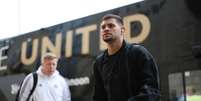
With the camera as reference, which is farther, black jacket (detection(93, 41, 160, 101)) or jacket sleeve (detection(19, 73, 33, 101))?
jacket sleeve (detection(19, 73, 33, 101))

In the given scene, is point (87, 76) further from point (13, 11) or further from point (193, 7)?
point (13, 11)

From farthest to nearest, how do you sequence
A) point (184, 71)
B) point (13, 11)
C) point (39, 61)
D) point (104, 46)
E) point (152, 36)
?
point (13, 11), point (39, 61), point (104, 46), point (152, 36), point (184, 71)

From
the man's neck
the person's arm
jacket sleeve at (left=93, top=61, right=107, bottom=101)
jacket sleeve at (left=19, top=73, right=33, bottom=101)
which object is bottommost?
the person's arm

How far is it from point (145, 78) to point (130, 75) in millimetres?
108

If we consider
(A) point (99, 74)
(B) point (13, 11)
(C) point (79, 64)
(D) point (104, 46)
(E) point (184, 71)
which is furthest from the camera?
(B) point (13, 11)

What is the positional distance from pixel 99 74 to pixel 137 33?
1.35 meters

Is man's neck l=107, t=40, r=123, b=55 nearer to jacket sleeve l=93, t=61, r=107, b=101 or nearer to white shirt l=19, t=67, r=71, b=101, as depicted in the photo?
jacket sleeve l=93, t=61, r=107, b=101

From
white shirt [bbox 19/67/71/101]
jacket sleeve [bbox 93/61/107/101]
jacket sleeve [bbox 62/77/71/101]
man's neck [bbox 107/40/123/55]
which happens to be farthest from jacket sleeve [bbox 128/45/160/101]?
jacket sleeve [bbox 62/77/71/101]

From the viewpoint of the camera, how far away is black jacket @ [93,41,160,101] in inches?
89.1

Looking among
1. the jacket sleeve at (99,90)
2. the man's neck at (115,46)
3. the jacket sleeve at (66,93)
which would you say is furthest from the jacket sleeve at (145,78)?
the jacket sleeve at (66,93)

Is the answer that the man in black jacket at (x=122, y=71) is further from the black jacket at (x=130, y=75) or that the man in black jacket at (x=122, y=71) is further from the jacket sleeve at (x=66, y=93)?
the jacket sleeve at (x=66, y=93)

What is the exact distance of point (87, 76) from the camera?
4293 millimetres

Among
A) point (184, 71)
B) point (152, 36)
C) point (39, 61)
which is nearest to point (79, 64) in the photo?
point (39, 61)

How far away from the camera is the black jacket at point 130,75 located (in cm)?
226
